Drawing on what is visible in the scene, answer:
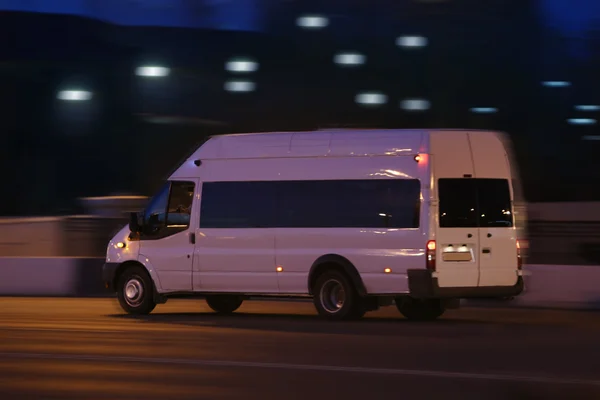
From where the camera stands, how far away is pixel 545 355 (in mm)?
12117

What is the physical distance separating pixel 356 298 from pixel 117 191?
2056 inches

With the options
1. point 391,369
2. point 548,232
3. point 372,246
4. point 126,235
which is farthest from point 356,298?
point 548,232

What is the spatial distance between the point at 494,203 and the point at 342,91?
50.8 metres

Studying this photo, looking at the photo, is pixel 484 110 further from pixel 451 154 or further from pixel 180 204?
pixel 451 154

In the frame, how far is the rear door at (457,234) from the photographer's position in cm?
1611

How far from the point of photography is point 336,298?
16.9 meters

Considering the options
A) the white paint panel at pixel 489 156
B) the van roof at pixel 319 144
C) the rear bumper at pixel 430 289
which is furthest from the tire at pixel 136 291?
the white paint panel at pixel 489 156

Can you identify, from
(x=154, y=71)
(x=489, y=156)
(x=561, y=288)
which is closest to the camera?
(x=489, y=156)

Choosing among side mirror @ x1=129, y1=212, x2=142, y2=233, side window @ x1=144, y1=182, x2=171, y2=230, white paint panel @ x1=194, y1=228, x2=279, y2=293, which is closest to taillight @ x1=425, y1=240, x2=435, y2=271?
white paint panel @ x1=194, y1=228, x2=279, y2=293

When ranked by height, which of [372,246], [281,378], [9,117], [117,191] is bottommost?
[281,378]

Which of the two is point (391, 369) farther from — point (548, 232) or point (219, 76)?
point (219, 76)

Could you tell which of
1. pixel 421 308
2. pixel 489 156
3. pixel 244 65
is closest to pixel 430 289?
pixel 421 308

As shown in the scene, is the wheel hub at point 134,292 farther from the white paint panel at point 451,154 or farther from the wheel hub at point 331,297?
the white paint panel at point 451,154

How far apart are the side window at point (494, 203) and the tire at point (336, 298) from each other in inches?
74.6
